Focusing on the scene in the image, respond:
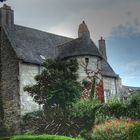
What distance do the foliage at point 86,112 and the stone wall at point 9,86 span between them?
9.01 metres

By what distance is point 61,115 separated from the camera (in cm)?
2617

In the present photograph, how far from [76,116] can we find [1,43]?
49.7 feet

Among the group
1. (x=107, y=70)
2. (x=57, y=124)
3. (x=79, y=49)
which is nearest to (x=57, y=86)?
(x=57, y=124)

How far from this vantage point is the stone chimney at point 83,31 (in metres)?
40.2

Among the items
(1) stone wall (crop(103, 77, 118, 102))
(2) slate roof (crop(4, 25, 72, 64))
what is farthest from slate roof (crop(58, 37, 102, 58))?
(1) stone wall (crop(103, 77, 118, 102))

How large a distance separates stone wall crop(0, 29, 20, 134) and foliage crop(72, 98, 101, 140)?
29.5 ft

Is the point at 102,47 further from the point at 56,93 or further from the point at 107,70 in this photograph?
the point at 56,93

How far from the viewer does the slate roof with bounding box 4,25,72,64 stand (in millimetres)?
36375

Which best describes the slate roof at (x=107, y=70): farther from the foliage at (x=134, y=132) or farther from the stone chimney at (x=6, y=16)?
the foliage at (x=134, y=132)

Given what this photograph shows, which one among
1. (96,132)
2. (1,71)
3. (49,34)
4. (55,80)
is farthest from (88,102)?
Answer: (49,34)

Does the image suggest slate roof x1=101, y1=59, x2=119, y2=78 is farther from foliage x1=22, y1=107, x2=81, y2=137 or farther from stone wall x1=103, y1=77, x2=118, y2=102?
foliage x1=22, y1=107, x2=81, y2=137

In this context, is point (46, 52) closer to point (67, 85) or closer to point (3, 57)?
point (3, 57)

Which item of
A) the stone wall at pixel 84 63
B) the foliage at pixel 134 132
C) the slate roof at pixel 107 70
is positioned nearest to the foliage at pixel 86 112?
the foliage at pixel 134 132

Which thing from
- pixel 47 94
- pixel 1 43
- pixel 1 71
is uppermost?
pixel 1 43
